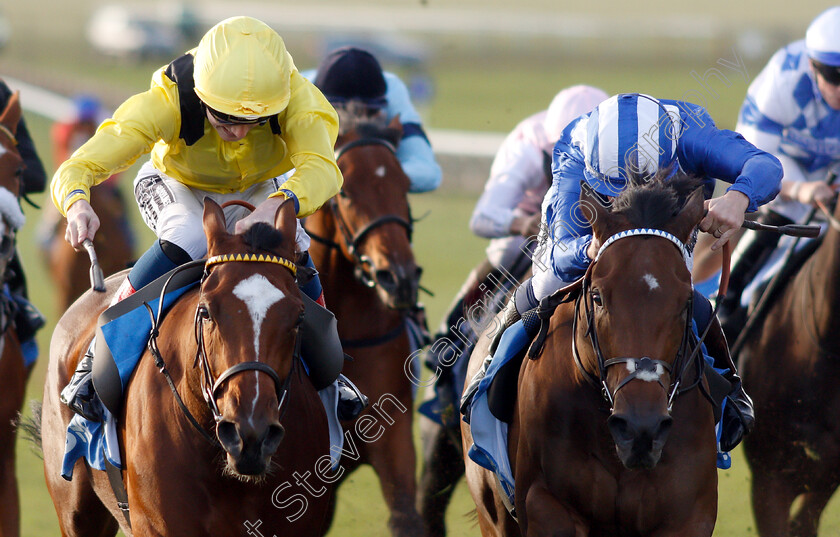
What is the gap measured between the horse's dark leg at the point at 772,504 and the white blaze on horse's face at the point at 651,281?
2176 mm

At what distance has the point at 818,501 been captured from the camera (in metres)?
4.72

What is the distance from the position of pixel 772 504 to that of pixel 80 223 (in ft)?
10.2

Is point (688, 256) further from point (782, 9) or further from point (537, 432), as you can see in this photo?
point (782, 9)

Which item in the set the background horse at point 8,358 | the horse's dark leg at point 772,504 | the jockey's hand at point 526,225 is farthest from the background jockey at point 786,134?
the background horse at point 8,358

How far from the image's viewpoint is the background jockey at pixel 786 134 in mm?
5281

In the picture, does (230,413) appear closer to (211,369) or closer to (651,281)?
(211,369)

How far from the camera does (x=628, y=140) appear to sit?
11.3 ft

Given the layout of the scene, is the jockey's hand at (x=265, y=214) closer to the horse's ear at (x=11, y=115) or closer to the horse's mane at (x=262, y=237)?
the horse's mane at (x=262, y=237)

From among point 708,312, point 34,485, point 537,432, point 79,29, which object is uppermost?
point 708,312

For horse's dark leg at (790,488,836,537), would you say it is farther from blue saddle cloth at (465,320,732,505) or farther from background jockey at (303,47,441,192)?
background jockey at (303,47,441,192)

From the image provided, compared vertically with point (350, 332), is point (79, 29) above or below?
below

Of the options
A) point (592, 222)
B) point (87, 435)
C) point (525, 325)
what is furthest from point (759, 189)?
point (87, 435)

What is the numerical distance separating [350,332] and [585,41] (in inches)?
1207

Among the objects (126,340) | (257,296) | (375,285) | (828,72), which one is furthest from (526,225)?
(257,296)
